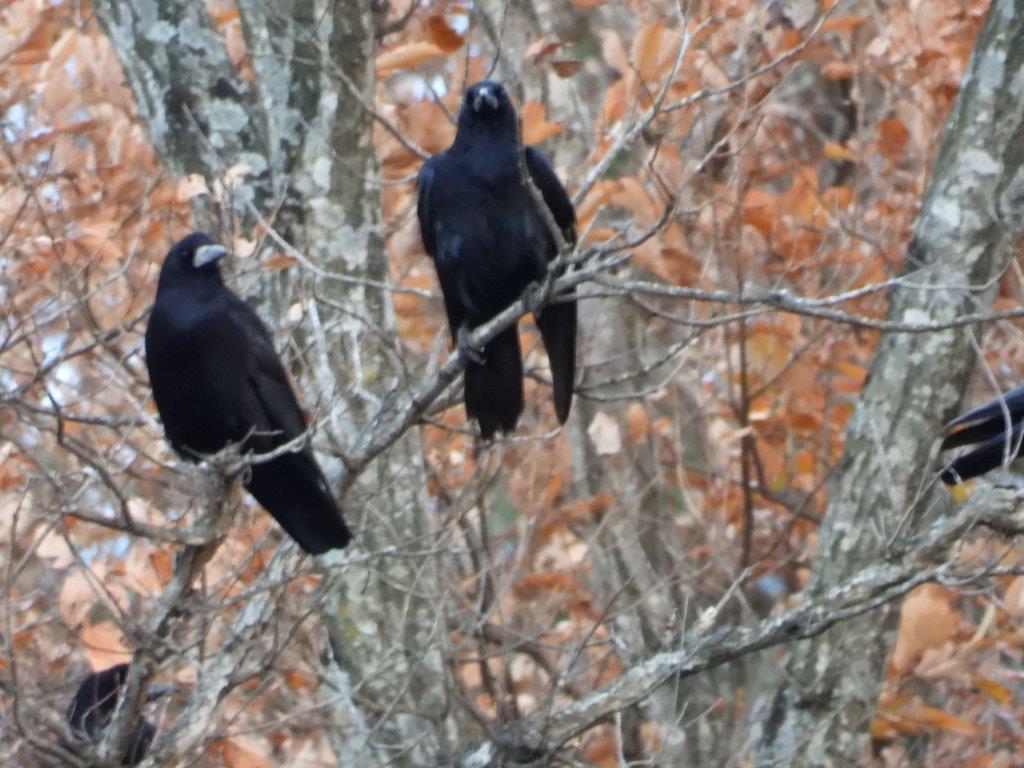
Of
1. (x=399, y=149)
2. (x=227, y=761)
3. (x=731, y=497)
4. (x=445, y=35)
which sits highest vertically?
(x=445, y=35)

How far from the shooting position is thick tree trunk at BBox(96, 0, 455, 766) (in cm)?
506

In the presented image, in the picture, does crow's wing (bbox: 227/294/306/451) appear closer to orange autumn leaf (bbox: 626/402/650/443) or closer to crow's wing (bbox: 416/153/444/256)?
crow's wing (bbox: 416/153/444/256)

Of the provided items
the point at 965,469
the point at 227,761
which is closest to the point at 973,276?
the point at 965,469

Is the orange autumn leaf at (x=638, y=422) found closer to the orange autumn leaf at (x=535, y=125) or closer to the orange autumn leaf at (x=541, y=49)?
the orange autumn leaf at (x=541, y=49)

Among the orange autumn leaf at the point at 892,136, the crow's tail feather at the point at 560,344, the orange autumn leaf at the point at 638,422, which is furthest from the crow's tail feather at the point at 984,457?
the orange autumn leaf at the point at 892,136

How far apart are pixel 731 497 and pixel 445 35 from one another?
2.80 m

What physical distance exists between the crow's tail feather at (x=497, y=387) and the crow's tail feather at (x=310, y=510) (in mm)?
651

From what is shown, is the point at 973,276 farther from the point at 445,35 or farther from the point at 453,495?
the point at 453,495

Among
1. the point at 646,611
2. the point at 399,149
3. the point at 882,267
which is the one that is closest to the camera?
the point at 399,149

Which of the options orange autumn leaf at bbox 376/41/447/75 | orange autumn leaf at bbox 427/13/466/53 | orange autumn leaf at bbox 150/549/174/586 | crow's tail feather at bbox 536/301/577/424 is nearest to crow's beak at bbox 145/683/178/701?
orange autumn leaf at bbox 150/549/174/586

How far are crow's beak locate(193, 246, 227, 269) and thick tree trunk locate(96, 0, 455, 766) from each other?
718 mm

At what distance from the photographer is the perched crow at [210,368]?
14.0 ft

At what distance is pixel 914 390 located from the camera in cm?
505

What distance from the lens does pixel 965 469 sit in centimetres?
434
